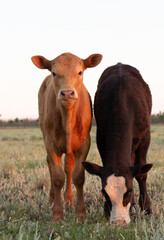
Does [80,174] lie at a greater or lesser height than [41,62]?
lesser

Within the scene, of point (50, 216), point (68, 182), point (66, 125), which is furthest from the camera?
point (68, 182)

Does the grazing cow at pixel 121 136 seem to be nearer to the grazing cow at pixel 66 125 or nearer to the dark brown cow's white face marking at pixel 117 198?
the dark brown cow's white face marking at pixel 117 198

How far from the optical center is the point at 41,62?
5113 millimetres

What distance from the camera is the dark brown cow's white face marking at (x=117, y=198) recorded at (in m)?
4.27

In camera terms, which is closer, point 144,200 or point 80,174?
point 80,174

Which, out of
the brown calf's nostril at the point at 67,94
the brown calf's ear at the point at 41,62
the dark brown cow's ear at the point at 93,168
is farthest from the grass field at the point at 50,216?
the brown calf's ear at the point at 41,62

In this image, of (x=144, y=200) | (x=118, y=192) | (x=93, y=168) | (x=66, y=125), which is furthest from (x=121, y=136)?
(x=144, y=200)

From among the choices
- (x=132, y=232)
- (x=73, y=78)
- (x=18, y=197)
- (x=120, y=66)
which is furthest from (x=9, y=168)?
(x=132, y=232)

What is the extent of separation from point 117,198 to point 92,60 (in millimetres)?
2112

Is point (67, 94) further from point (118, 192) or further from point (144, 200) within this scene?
point (144, 200)

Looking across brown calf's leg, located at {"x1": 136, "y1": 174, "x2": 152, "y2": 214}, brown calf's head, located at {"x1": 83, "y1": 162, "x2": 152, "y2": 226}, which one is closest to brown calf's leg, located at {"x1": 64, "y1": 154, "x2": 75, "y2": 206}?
brown calf's leg, located at {"x1": 136, "y1": 174, "x2": 152, "y2": 214}

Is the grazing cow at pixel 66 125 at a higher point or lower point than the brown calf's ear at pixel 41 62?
lower

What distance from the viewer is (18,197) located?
5.83m

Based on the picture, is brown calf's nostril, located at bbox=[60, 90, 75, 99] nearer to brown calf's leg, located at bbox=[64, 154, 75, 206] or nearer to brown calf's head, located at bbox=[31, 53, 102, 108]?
brown calf's head, located at bbox=[31, 53, 102, 108]
